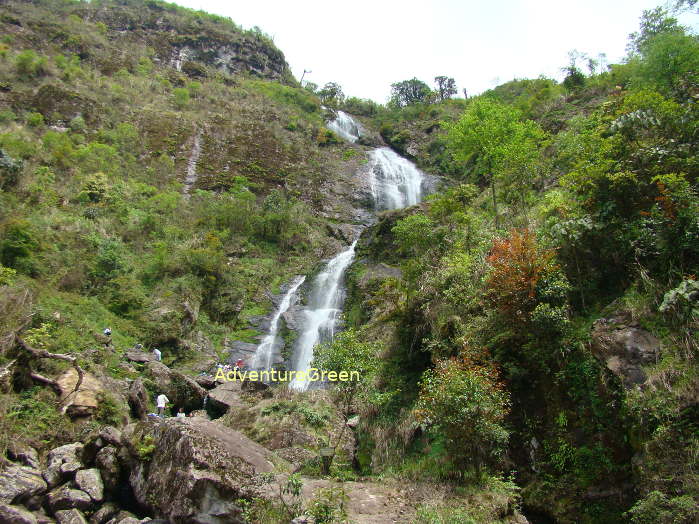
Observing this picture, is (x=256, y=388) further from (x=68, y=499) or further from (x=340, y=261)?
(x=340, y=261)

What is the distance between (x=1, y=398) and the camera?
32.1 ft

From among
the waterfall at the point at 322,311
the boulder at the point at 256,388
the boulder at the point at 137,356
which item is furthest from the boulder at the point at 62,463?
the waterfall at the point at 322,311

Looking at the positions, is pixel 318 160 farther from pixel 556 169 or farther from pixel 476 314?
pixel 476 314

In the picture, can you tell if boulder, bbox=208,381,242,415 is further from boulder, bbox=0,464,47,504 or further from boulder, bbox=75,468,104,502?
boulder, bbox=0,464,47,504

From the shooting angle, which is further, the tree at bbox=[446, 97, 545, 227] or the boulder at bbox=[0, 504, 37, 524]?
the tree at bbox=[446, 97, 545, 227]

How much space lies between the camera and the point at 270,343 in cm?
2227

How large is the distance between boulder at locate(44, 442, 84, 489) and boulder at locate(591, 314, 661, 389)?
11.3 m

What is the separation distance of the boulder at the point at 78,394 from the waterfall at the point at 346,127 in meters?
44.2

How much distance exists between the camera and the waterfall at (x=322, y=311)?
20.9 metres

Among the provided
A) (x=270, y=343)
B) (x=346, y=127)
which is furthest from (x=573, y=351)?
(x=346, y=127)

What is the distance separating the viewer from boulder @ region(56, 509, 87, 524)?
7.90 meters

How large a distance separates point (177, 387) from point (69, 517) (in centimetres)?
787

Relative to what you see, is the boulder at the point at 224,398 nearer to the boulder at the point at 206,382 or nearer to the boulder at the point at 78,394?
the boulder at the point at 206,382

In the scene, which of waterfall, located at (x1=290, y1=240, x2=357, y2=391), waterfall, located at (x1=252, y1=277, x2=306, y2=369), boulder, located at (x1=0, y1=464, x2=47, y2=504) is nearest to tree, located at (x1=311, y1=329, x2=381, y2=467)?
boulder, located at (x1=0, y1=464, x2=47, y2=504)
